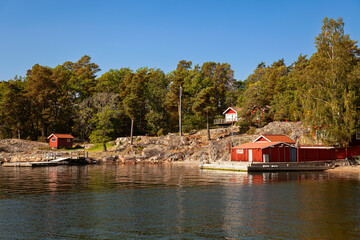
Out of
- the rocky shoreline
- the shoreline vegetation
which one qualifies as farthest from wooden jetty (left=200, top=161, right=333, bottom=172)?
the rocky shoreline

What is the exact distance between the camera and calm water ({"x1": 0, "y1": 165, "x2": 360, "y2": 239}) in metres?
16.6

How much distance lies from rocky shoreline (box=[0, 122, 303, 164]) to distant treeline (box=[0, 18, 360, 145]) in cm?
436

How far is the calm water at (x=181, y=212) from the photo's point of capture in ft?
54.3

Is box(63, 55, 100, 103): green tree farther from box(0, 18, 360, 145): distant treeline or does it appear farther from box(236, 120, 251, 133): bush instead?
box(236, 120, 251, 133): bush

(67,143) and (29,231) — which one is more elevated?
(67,143)

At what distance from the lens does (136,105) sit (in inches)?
3278

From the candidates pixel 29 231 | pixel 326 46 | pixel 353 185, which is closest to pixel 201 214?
pixel 29 231

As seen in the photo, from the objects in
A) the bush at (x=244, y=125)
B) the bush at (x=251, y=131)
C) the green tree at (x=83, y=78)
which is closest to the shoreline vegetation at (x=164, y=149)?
the bush at (x=244, y=125)

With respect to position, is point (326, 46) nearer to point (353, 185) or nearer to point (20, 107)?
point (353, 185)

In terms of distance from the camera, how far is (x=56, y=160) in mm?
68000

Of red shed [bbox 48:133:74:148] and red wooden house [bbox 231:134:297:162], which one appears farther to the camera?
red shed [bbox 48:133:74:148]

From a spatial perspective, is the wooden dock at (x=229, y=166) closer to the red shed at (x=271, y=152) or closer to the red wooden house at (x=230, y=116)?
the red shed at (x=271, y=152)

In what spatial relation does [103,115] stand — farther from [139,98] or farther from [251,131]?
[251,131]

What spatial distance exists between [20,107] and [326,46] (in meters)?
75.7
